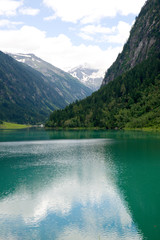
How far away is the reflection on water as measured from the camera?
28047 mm

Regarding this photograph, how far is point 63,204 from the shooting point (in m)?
37.0

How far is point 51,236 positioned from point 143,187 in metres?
23.6

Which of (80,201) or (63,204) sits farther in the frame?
(80,201)

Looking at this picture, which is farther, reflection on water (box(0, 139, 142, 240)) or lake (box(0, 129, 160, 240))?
lake (box(0, 129, 160, 240))

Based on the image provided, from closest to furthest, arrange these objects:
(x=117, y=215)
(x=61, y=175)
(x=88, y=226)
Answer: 1. (x=88, y=226)
2. (x=117, y=215)
3. (x=61, y=175)

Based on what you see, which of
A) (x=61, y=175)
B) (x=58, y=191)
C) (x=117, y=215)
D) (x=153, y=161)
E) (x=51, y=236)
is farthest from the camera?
(x=153, y=161)

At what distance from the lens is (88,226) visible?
2928 cm

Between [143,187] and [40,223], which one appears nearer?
[40,223]

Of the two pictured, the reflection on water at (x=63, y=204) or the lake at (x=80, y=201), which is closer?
the reflection on water at (x=63, y=204)

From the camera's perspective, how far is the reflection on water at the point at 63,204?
1104 inches

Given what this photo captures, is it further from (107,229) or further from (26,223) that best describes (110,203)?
(26,223)

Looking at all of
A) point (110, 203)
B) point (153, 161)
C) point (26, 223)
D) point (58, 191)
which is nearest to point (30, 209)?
point (26, 223)

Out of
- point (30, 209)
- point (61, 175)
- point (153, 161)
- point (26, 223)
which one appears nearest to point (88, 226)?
point (26, 223)

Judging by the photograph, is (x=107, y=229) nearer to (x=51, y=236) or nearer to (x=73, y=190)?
(x=51, y=236)
